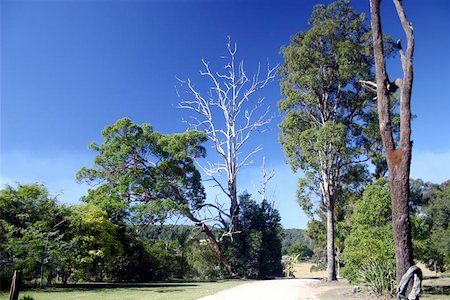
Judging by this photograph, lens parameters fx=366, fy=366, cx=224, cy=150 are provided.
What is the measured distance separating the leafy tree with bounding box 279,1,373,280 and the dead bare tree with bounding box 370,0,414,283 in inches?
404

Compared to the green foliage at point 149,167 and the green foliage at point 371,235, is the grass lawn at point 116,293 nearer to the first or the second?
the green foliage at point 371,235

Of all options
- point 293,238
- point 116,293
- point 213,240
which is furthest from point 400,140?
point 293,238

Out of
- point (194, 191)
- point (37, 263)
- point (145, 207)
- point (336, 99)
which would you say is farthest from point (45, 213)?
point (336, 99)

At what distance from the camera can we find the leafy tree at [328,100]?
1839 centimetres

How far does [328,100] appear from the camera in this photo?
19703 mm

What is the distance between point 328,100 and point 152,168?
1304cm

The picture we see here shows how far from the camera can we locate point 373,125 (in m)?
18.5

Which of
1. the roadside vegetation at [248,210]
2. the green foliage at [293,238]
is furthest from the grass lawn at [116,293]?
the green foliage at [293,238]

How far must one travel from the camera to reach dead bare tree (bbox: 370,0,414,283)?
22.6ft

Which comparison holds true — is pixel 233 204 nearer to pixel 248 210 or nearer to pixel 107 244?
pixel 248 210

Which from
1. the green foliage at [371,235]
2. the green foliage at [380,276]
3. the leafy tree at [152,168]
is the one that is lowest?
the green foliage at [380,276]

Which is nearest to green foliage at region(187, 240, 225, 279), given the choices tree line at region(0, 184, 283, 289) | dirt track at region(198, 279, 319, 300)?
tree line at region(0, 184, 283, 289)

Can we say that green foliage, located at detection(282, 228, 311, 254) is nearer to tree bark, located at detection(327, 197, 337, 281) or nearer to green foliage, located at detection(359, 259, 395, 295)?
tree bark, located at detection(327, 197, 337, 281)

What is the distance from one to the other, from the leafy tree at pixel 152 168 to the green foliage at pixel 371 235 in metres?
13.8
